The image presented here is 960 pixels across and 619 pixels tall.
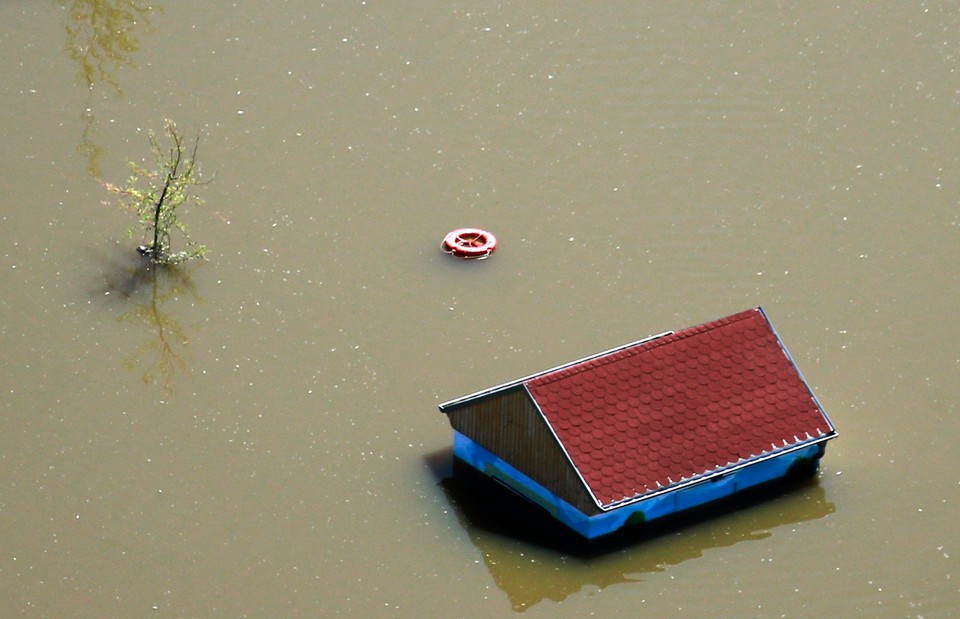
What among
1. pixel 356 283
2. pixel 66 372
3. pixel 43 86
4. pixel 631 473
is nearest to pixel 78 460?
pixel 66 372

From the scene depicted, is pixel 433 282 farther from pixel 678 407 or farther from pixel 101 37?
pixel 101 37

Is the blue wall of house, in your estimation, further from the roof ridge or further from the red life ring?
the red life ring

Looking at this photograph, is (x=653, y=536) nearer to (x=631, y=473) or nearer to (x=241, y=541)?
(x=631, y=473)

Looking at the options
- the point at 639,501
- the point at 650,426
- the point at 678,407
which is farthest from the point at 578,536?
the point at 678,407

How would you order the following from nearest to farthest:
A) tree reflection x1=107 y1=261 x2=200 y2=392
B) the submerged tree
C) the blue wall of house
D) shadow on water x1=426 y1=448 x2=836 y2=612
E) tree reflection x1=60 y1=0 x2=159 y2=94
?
shadow on water x1=426 y1=448 x2=836 y2=612 → the blue wall of house → tree reflection x1=107 y1=261 x2=200 y2=392 → the submerged tree → tree reflection x1=60 y1=0 x2=159 y2=94

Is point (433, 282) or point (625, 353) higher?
point (433, 282)

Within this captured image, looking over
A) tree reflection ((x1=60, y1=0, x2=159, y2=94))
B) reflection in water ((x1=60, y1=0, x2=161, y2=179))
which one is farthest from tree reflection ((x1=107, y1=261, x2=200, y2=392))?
tree reflection ((x1=60, y1=0, x2=159, y2=94))

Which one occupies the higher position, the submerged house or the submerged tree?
the submerged tree
